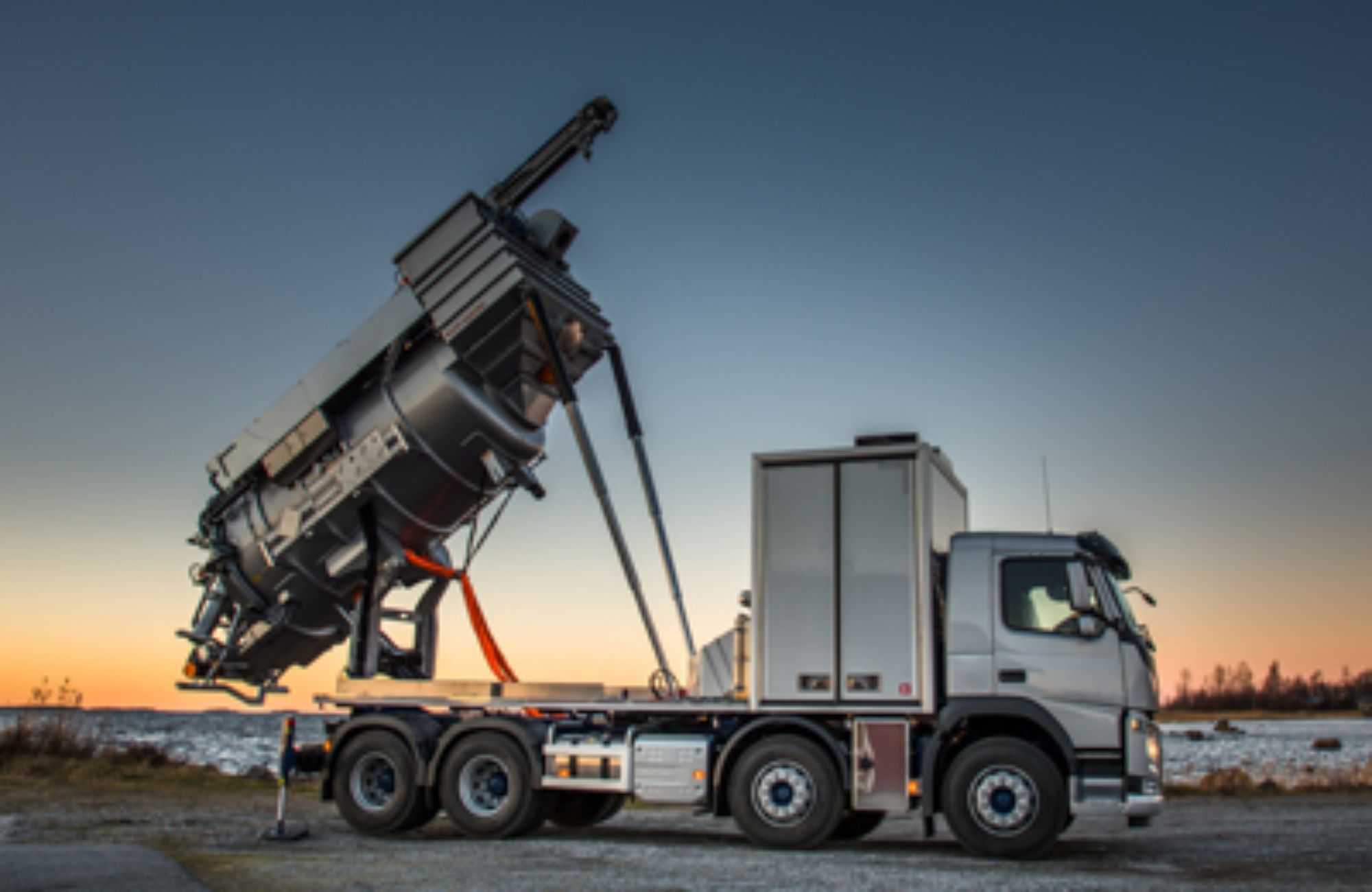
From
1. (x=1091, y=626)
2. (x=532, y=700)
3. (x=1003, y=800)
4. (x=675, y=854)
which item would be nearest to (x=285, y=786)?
(x=532, y=700)

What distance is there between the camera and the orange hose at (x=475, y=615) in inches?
524

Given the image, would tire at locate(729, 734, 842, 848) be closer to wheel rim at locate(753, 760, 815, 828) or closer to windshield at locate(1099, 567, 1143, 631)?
wheel rim at locate(753, 760, 815, 828)

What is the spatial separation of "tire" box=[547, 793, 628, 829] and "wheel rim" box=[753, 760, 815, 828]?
2868mm

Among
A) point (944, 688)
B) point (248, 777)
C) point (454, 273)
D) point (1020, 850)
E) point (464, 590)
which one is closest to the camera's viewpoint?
point (1020, 850)

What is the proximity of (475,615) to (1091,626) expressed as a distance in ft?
23.1

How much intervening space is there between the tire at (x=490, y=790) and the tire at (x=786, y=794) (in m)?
2.19

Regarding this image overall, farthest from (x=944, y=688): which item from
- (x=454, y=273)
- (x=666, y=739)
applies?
(x=454, y=273)

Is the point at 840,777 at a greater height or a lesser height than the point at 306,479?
lesser

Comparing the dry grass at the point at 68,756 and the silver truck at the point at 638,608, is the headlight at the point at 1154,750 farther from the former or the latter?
the dry grass at the point at 68,756

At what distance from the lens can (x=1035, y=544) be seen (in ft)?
34.5

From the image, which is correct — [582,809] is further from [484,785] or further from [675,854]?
[675,854]

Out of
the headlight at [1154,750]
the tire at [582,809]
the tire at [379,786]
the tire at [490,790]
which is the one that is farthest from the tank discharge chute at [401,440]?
the headlight at [1154,750]

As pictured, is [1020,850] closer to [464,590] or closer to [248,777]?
[464,590]

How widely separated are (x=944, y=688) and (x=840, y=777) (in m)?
1.25
